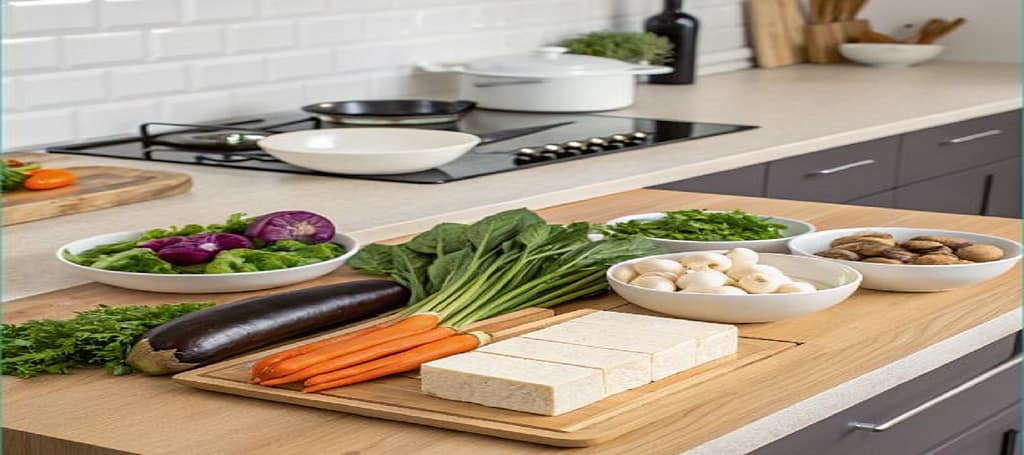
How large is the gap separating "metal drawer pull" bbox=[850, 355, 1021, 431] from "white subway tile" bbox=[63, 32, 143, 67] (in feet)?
5.78

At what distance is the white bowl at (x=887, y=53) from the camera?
182 inches

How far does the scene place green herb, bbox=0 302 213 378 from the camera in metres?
1.48

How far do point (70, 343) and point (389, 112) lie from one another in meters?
1.69

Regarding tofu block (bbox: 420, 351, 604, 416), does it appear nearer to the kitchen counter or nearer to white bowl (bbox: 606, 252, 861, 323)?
white bowl (bbox: 606, 252, 861, 323)

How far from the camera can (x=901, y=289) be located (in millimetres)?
1800

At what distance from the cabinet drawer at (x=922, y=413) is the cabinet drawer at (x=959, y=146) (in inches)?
62.7

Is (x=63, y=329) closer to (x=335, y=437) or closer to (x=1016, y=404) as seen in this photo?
(x=335, y=437)

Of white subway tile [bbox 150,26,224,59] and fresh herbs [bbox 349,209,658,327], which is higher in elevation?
white subway tile [bbox 150,26,224,59]

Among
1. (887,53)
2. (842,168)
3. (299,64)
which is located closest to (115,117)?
(299,64)

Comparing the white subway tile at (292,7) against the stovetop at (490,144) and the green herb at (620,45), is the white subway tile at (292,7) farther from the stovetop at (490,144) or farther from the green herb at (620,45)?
the green herb at (620,45)

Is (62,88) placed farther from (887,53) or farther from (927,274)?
(887,53)

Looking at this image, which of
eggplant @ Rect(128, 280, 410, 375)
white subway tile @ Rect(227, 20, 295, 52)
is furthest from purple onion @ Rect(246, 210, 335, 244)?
white subway tile @ Rect(227, 20, 295, 52)

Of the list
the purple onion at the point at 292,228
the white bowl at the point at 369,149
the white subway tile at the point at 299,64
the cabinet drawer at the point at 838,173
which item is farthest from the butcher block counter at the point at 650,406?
the white subway tile at the point at 299,64

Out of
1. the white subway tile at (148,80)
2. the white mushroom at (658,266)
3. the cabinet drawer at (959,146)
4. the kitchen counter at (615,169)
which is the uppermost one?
the white subway tile at (148,80)
